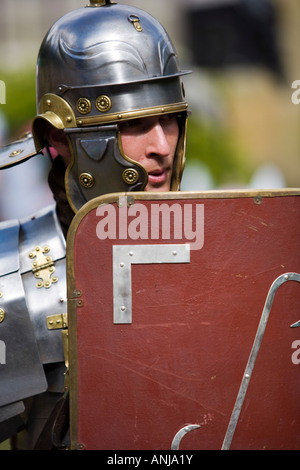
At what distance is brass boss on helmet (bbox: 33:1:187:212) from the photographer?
3443mm

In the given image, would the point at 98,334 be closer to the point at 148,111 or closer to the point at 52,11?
the point at 148,111

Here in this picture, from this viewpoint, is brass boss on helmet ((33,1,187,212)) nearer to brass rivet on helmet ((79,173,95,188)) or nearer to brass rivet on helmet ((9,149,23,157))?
brass rivet on helmet ((79,173,95,188))

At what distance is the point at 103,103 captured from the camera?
136 inches

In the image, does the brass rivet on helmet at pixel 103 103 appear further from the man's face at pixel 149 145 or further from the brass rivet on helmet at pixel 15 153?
the brass rivet on helmet at pixel 15 153

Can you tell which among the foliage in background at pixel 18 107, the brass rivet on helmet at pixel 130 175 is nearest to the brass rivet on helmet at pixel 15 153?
the brass rivet on helmet at pixel 130 175

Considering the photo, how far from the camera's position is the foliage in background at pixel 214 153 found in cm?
1066

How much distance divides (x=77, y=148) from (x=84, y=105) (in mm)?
178

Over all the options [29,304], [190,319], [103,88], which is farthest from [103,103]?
[190,319]

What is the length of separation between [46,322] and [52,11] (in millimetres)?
18717

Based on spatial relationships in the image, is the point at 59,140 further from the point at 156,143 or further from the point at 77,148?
the point at 156,143

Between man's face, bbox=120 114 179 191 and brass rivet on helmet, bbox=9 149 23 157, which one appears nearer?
man's face, bbox=120 114 179 191

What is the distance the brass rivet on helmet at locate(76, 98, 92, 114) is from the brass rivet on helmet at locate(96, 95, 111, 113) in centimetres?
4

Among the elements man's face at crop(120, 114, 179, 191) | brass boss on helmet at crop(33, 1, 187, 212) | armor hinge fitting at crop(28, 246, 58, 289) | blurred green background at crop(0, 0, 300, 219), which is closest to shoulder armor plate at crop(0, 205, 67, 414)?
armor hinge fitting at crop(28, 246, 58, 289)

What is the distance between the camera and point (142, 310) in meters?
3.03
